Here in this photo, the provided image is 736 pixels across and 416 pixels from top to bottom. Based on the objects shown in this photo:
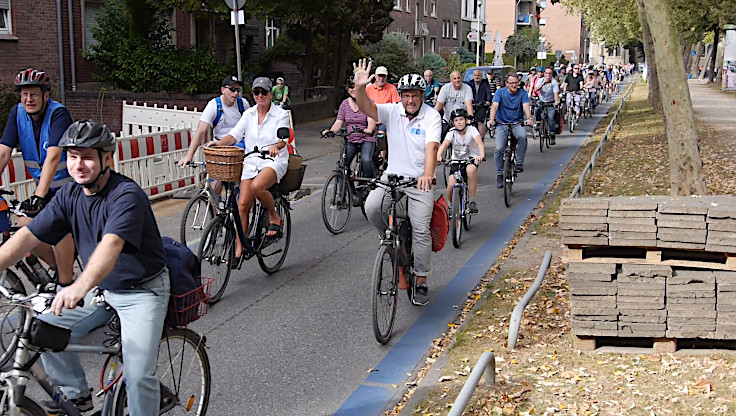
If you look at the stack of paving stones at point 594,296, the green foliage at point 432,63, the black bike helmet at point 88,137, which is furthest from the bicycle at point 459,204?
the green foliage at point 432,63

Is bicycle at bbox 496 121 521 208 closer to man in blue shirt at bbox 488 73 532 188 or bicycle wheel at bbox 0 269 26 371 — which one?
man in blue shirt at bbox 488 73 532 188

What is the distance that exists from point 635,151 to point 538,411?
1431 centimetres

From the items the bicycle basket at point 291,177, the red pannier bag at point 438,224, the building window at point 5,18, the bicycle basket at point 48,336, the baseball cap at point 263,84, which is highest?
the building window at point 5,18

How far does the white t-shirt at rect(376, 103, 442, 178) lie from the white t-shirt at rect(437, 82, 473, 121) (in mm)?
7416

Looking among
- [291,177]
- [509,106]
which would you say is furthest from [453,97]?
[291,177]

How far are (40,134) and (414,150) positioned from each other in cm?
290

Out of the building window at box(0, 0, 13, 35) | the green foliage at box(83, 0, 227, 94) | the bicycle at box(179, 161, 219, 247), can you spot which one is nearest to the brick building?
the green foliage at box(83, 0, 227, 94)

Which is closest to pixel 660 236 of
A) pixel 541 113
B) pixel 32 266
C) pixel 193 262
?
pixel 193 262

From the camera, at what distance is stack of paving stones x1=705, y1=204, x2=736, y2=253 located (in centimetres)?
550

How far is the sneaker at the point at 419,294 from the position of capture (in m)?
7.41

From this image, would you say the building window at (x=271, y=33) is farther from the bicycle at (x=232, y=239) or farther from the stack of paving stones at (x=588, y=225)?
the stack of paving stones at (x=588, y=225)

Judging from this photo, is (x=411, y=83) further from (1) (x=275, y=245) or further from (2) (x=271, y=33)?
(2) (x=271, y=33)

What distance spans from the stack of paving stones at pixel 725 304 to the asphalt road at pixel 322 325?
6.67ft

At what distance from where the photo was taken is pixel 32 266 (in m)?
6.29
